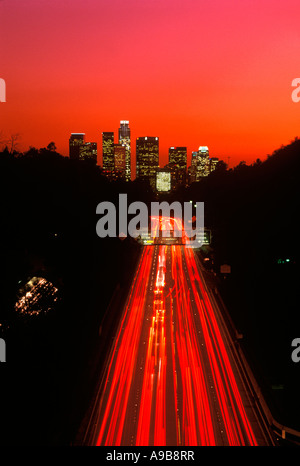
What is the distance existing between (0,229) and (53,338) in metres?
4.04

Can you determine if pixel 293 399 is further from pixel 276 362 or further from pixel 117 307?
pixel 117 307

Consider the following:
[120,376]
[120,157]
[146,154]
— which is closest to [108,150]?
[120,157]

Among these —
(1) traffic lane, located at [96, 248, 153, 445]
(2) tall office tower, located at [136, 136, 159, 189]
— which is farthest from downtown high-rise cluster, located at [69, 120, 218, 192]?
(1) traffic lane, located at [96, 248, 153, 445]

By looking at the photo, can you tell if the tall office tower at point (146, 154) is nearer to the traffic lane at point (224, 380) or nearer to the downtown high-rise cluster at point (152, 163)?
the downtown high-rise cluster at point (152, 163)

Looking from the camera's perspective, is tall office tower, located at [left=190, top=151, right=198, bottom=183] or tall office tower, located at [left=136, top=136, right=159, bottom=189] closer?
tall office tower, located at [left=190, top=151, right=198, bottom=183]

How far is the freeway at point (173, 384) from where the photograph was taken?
11492mm

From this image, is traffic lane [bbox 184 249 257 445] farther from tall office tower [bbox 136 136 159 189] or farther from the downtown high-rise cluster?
tall office tower [bbox 136 136 159 189]

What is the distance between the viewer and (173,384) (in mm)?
14156

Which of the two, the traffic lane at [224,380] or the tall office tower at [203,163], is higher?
the tall office tower at [203,163]

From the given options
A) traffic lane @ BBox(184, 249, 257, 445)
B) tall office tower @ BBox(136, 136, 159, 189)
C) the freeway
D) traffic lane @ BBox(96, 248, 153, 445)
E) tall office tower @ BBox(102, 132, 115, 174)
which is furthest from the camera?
tall office tower @ BBox(136, 136, 159, 189)

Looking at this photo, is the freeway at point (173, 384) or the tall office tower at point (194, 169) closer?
the freeway at point (173, 384)

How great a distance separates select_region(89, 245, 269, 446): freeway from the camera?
11492 mm

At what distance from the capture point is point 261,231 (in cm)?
2544

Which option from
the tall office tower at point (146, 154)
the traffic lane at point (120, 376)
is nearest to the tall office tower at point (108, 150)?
the tall office tower at point (146, 154)
